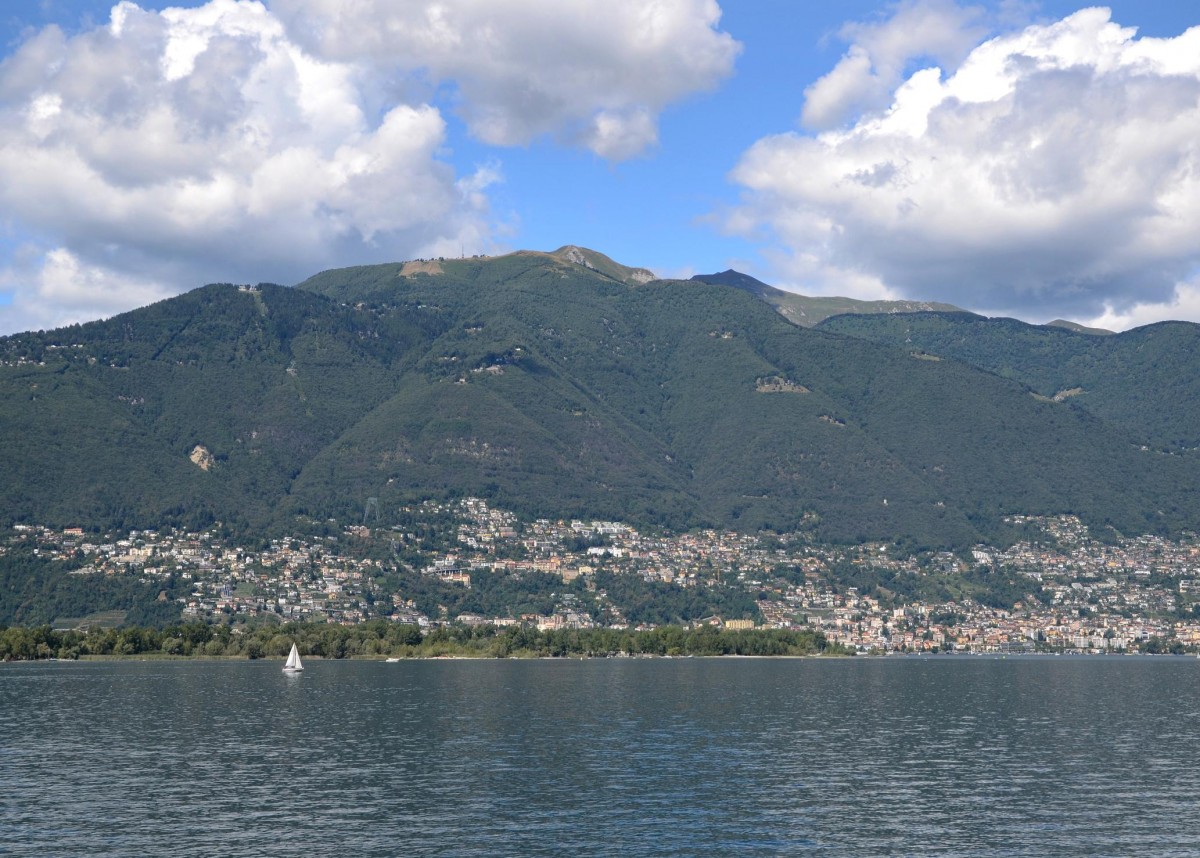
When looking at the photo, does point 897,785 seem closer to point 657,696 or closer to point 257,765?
point 257,765

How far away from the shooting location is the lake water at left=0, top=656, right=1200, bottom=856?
69.4 meters

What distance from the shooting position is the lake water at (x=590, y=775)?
69438mm

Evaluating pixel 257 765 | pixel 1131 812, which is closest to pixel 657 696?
pixel 257 765

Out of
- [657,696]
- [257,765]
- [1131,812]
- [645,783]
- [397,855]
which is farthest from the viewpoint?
[657,696]

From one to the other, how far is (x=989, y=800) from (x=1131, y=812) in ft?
26.4

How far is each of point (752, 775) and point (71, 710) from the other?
7526 centimetres

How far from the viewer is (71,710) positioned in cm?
13312

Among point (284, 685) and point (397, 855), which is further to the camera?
point (284, 685)

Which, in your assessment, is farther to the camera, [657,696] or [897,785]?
[657,696]

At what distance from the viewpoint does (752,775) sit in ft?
296

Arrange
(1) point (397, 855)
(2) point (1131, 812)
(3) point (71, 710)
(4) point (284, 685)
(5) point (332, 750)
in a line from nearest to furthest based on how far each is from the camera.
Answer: (1) point (397, 855) < (2) point (1131, 812) < (5) point (332, 750) < (3) point (71, 710) < (4) point (284, 685)

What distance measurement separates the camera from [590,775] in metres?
89.7

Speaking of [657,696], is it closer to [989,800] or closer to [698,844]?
[989,800]

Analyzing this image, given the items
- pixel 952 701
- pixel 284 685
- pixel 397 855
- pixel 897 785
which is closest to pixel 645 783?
pixel 897 785
